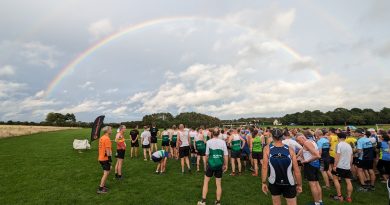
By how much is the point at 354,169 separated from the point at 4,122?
9752cm

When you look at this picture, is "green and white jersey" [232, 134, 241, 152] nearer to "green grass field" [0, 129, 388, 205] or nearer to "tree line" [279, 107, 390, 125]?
"green grass field" [0, 129, 388, 205]

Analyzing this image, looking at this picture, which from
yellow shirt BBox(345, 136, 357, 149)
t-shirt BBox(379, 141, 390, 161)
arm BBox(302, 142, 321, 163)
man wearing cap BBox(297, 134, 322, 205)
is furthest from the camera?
yellow shirt BBox(345, 136, 357, 149)

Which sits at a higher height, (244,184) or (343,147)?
(343,147)

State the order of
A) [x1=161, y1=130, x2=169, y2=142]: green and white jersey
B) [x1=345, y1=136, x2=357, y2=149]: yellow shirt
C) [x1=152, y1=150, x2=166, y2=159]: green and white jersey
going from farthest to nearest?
1. [x1=161, y1=130, x2=169, y2=142]: green and white jersey
2. [x1=345, y1=136, x2=357, y2=149]: yellow shirt
3. [x1=152, y1=150, x2=166, y2=159]: green and white jersey

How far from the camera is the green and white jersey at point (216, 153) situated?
827 centimetres

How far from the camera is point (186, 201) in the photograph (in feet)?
28.9

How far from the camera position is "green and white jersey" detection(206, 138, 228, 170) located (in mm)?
8273

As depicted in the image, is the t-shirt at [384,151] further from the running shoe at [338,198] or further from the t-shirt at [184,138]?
the t-shirt at [184,138]

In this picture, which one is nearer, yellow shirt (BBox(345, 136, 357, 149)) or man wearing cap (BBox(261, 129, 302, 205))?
man wearing cap (BBox(261, 129, 302, 205))

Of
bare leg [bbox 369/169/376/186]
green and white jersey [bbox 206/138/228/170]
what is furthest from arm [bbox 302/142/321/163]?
bare leg [bbox 369/169/376/186]

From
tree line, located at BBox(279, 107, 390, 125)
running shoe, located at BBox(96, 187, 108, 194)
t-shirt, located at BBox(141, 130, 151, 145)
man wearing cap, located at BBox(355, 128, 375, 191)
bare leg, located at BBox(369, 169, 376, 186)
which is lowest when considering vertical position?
running shoe, located at BBox(96, 187, 108, 194)

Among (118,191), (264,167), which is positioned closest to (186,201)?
(118,191)

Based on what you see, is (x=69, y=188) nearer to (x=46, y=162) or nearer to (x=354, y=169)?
(x=46, y=162)

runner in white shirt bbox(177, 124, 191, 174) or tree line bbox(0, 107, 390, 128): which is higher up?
tree line bbox(0, 107, 390, 128)
